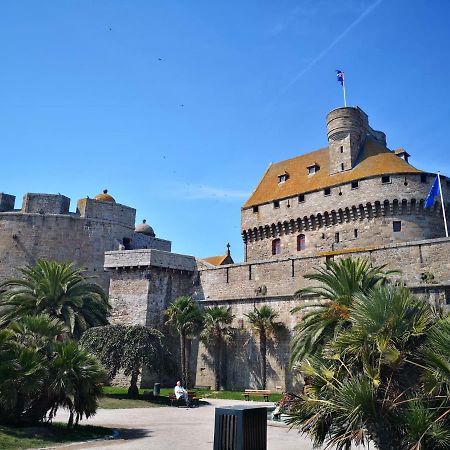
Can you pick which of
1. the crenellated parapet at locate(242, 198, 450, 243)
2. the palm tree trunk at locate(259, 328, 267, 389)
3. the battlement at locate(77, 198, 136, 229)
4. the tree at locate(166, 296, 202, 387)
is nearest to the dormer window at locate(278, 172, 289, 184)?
the crenellated parapet at locate(242, 198, 450, 243)

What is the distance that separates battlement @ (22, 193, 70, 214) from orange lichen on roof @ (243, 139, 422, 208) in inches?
581

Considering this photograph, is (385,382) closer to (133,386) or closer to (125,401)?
(125,401)

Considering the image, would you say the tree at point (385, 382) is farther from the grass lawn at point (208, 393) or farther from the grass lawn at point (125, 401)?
the grass lawn at point (208, 393)

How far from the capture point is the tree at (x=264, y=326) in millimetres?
26406

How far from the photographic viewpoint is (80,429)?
13.6 m

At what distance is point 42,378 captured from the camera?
12.8m

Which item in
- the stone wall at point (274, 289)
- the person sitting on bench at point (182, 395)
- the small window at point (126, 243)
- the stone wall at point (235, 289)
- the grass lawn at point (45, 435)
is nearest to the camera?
the grass lawn at point (45, 435)

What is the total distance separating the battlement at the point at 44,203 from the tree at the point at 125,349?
51.5ft

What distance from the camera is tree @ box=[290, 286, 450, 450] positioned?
7562 mm

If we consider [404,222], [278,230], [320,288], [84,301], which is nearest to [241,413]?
[320,288]

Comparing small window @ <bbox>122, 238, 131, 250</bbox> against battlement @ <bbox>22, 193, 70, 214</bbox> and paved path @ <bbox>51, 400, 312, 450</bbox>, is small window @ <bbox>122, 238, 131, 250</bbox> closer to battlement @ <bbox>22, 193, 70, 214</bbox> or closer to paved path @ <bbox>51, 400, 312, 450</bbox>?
battlement @ <bbox>22, 193, 70, 214</bbox>

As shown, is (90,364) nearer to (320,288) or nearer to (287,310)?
(320,288)

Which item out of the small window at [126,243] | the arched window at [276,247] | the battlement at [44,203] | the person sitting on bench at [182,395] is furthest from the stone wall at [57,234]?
the person sitting on bench at [182,395]

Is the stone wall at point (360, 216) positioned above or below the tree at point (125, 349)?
above
